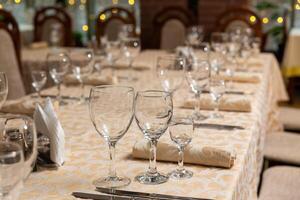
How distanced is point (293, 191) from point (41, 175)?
0.90m

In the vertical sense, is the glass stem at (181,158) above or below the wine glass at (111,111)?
below

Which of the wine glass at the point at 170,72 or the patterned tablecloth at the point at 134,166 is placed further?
the wine glass at the point at 170,72

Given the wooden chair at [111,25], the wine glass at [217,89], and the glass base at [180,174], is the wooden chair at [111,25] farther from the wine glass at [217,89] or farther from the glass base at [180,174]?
the glass base at [180,174]

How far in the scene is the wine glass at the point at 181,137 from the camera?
42.7 inches

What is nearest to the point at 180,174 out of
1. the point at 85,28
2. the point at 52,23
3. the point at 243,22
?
the point at 243,22

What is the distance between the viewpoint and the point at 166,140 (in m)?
1.25

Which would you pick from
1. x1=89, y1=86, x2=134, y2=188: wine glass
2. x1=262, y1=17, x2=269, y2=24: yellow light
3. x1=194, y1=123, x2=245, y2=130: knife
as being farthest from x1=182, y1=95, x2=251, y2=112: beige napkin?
x1=262, y1=17, x2=269, y2=24: yellow light

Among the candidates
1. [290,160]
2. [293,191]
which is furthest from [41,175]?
[290,160]

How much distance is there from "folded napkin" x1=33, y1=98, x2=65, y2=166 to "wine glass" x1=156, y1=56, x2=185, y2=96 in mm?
589

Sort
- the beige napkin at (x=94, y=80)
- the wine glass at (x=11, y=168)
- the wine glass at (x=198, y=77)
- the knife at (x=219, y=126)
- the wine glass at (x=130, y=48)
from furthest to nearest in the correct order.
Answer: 1. the wine glass at (x=130, y=48)
2. the beige napkin at (x=94, y=80)
3. the wine glass at (x=198, y=77)
4. the knife at (x=219, y=126)
5. the wine glass at (x=11, y=168)

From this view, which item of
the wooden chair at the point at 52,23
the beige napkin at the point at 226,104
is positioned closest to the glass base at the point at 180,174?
the beige napkin at the point at 226,104

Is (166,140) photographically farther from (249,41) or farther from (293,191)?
(249,41)

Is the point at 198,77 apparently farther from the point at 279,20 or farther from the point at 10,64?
the point at 279,20

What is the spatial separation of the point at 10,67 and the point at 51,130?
5.38 ft
